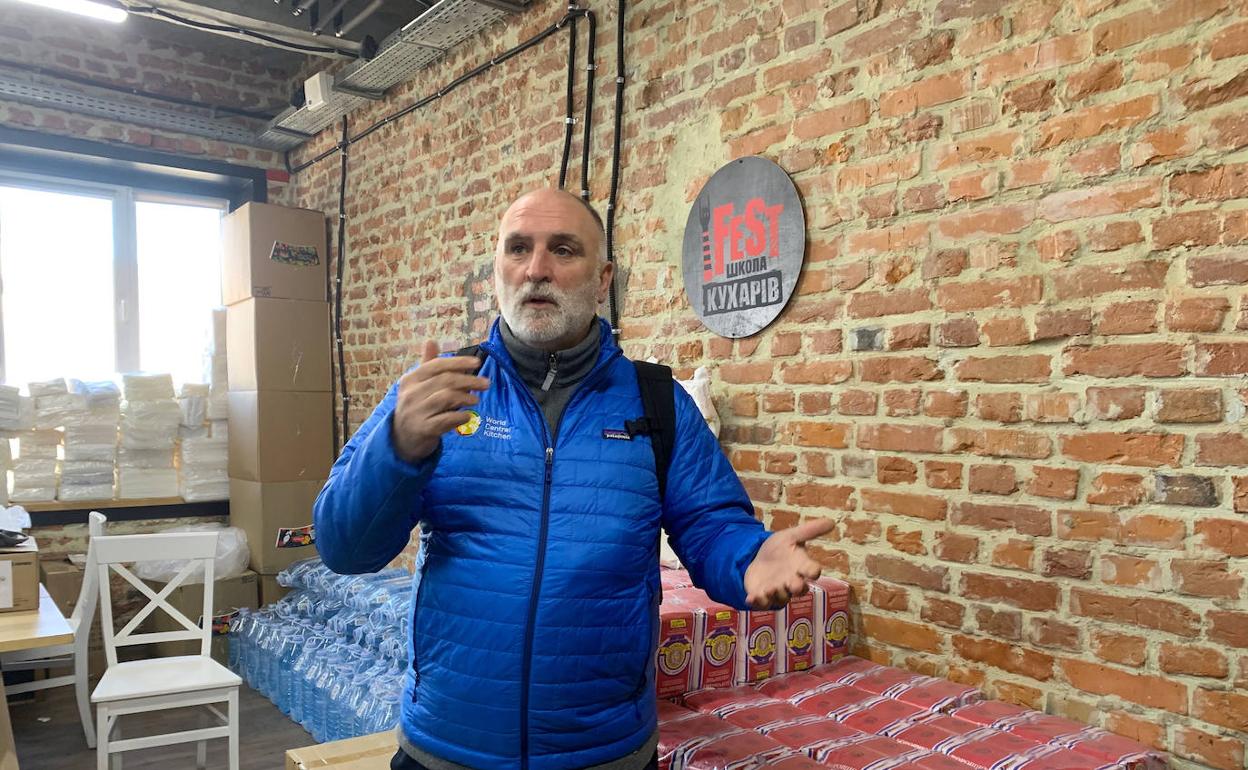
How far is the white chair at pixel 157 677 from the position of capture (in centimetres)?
299

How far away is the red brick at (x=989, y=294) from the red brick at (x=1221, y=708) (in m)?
0.91

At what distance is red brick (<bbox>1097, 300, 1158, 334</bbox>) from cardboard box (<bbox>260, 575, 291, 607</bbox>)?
451cm

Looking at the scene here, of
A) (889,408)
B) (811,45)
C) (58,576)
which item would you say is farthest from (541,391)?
(58,576)

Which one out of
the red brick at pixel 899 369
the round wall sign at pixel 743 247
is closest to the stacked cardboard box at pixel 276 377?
the round wall sign at pixel 743 247

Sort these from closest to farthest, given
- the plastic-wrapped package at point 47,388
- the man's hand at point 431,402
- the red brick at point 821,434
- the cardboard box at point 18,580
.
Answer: the man's hand at point 431,402, the red brick at point 821,434, the cardboard box at point 18,580, the plastic-wrapped package at point 47,388

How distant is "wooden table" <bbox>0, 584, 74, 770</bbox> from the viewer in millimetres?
2469

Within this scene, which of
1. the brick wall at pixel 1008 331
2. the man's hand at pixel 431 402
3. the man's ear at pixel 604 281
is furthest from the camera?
the brick wall at pixel 1008 331

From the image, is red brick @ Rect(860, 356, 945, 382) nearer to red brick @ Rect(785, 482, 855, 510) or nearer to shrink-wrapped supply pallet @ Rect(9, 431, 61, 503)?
red brick @ Rect(785, 482, 855, 510)

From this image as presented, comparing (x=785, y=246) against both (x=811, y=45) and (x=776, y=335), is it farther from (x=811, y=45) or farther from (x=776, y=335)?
(x=811, y=45)

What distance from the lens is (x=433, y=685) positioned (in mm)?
1410

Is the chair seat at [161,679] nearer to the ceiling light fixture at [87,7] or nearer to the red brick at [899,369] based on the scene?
the red brick at [899,369]

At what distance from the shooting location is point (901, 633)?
2.33 metres

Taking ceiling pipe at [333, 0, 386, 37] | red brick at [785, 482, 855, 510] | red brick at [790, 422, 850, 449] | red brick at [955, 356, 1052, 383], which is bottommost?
red brick at [785, 482, 855, 510]

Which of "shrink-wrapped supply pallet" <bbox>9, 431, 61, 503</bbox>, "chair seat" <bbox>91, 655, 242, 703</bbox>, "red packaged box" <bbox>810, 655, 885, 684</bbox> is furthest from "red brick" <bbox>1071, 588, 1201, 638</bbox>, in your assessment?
"shrink-wrapped supply pallet" <bbox>9, 431, 61, 503</bbox>
